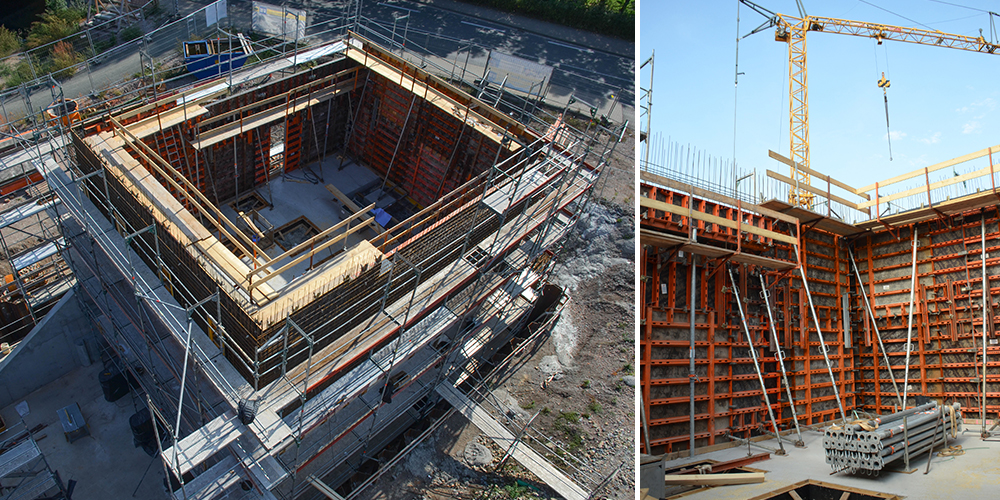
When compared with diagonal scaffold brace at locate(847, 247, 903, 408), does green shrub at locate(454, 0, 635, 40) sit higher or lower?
higher

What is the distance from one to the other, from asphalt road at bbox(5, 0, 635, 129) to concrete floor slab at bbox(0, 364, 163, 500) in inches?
565

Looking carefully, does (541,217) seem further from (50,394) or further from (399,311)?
(50,394)

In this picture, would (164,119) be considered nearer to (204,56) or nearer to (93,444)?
(93,444)

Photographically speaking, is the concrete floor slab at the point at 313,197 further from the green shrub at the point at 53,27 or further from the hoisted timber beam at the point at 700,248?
the green shrub at the point at 53,27

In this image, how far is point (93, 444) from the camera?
14.4m

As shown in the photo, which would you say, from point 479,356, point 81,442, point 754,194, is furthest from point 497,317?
point 81,442

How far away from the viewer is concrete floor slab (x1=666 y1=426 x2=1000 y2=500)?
37.7 ft

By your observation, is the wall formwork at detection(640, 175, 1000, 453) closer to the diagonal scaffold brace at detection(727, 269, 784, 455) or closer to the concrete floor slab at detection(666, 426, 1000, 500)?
the diagonal scaffold brace at detection(727, 269, 784, 455)

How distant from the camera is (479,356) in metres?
16.8

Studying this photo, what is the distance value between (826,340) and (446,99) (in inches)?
530

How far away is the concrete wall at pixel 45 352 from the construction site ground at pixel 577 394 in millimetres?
8044

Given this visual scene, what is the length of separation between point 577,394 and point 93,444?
1145cm

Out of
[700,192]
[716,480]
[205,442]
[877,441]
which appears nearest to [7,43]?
[205,442]

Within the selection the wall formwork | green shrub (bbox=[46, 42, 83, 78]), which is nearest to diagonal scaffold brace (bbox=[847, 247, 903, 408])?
the wall formwork
